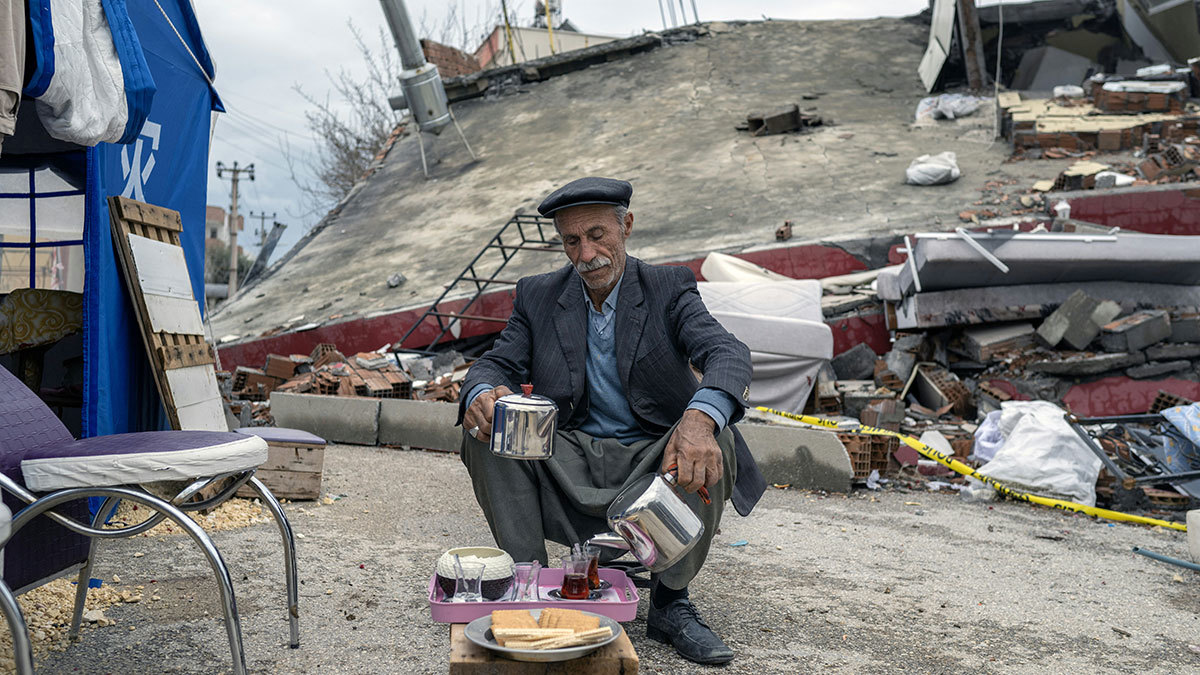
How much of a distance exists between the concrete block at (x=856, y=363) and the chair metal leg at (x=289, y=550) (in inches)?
251

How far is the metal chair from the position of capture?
2109 mm

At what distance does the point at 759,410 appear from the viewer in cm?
735

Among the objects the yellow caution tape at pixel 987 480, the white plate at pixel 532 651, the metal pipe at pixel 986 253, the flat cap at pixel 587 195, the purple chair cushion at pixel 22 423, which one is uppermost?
the flat cap at pixel 587 195

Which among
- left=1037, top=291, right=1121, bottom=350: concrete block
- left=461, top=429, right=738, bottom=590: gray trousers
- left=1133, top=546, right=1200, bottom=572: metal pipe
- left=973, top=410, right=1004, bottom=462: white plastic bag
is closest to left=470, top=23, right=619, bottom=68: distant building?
left=1037, top=291, right=1121, bottom=350: concrete block

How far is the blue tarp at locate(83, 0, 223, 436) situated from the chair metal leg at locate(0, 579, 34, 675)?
2400mm

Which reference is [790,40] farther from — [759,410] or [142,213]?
[142,213]

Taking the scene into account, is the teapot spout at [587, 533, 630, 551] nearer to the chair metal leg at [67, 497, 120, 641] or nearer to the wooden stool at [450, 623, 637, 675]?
the wooden stool at [450, 623, 637, 675]

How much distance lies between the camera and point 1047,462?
5973mm

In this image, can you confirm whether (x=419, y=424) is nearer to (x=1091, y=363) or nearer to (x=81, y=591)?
(x=81, y=591)

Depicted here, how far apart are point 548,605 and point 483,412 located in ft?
2.08

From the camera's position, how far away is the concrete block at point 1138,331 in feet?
24.4

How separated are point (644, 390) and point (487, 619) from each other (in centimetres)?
109

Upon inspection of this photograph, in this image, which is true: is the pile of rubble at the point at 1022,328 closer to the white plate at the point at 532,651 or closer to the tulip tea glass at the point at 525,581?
the tulip tea glass at the point at 525,581

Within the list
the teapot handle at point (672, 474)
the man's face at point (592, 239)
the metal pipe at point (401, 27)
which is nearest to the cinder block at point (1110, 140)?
the metal pipe at point (401, 27)
